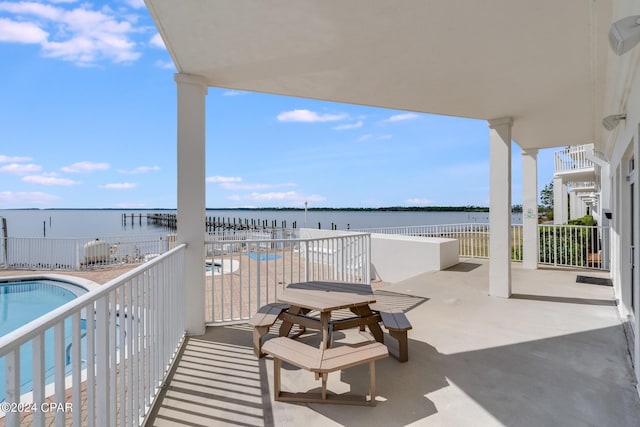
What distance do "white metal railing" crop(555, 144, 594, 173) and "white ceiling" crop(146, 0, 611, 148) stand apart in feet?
32.5

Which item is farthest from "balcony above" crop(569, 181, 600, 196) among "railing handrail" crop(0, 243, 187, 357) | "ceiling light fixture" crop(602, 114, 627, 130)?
"railing handrail" crop(0, 243, 187, 357)

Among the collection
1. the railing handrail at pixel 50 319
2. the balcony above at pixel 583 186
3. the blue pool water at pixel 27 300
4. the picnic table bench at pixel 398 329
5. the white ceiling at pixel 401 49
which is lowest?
the blue pool water at pixel 27 300

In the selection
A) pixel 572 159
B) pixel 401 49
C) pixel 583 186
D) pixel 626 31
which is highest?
pixel 572 159

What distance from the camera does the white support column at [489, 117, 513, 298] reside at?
4805 mm

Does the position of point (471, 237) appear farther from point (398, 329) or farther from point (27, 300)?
point (27, 300)

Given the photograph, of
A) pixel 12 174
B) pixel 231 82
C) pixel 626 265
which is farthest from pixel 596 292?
pixel 12 174

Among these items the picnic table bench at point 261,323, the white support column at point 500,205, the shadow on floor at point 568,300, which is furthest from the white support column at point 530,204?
the picnic table bench at point 261,323

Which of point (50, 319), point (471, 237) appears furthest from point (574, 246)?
point (50, 319)

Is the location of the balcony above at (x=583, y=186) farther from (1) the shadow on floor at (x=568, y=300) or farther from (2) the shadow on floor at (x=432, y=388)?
(2) the shadow on floor at (x=432, y=388)

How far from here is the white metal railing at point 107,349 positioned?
0.97m

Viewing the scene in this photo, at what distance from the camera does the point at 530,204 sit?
275 inches

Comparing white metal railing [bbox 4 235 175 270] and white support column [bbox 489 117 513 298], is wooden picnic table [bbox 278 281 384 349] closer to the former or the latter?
white support column [bbox 489 117 513 298]

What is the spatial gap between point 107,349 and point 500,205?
5190 mm

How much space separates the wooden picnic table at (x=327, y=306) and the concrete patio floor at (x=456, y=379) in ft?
1.13
